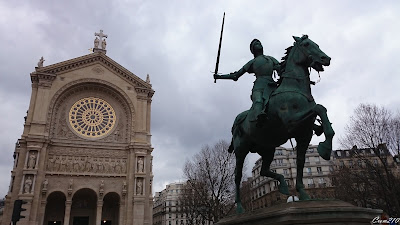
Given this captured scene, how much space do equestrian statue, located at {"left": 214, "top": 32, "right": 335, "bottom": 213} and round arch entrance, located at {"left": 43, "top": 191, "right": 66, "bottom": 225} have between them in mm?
34313

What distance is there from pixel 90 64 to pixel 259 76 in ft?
125

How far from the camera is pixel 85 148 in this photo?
3728 cm

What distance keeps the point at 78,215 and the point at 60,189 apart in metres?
4.53

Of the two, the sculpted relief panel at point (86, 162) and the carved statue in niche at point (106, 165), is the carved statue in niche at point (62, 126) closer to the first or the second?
the sculpted relief panel at point (86, 162)

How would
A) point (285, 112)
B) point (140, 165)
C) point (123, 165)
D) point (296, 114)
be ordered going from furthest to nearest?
point (123, 165) < point (140, 165) < point (285, 112) < point (296, 114)

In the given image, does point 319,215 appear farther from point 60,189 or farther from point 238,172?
point 60,189

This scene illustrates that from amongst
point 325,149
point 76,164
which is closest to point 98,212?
point 76,164

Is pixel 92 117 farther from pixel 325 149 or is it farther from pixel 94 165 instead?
pixel 325 149

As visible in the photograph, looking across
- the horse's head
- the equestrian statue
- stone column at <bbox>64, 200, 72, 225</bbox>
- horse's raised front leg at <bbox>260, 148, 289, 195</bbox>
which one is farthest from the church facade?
the horse's head

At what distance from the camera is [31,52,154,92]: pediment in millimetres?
38531

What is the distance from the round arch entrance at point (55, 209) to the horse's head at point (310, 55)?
35.9 metres

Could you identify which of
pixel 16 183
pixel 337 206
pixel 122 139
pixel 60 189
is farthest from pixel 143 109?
pixel 337 206

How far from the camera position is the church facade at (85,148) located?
3409 cm

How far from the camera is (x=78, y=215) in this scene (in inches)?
1444
